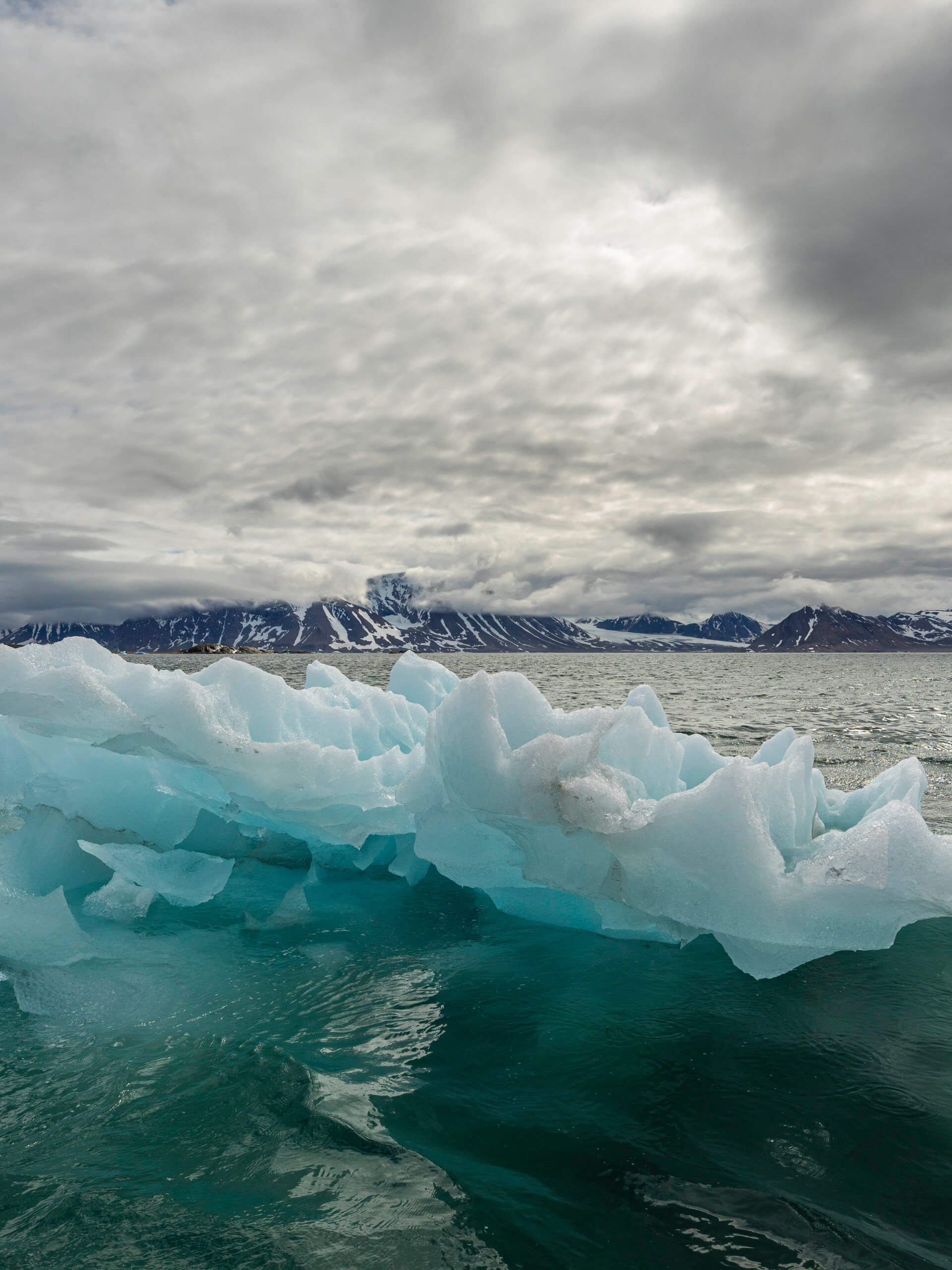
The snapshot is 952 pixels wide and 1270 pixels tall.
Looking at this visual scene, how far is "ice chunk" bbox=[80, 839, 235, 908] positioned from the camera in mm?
7074

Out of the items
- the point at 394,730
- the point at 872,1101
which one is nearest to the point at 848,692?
the point at 394,730

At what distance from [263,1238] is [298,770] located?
4.32 meters

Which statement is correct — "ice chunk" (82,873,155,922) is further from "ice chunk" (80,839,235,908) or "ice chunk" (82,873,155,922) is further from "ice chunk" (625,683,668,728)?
"ice chunk" (625,683,668,728)

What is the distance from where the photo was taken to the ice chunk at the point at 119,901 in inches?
267

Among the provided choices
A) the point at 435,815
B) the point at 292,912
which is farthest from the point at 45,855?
the point at 435,815

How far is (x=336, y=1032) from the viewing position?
4.69 metres

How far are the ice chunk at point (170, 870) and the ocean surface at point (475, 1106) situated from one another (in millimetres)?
473

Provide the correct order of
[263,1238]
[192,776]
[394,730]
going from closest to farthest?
[263,1238] → [192,776] → [394,730]

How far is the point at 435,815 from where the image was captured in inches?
258

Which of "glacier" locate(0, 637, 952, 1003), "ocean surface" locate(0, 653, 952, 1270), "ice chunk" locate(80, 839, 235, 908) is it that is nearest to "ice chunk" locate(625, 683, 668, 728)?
"glacier" locate(0, 637, 952, 1003)

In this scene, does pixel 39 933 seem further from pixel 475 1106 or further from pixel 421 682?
pixel 421 682

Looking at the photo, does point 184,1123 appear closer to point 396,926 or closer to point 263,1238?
point 263,1238

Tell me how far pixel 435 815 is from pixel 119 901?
3318 mm

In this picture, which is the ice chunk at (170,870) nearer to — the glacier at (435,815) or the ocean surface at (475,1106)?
the glacier at (435,815)
